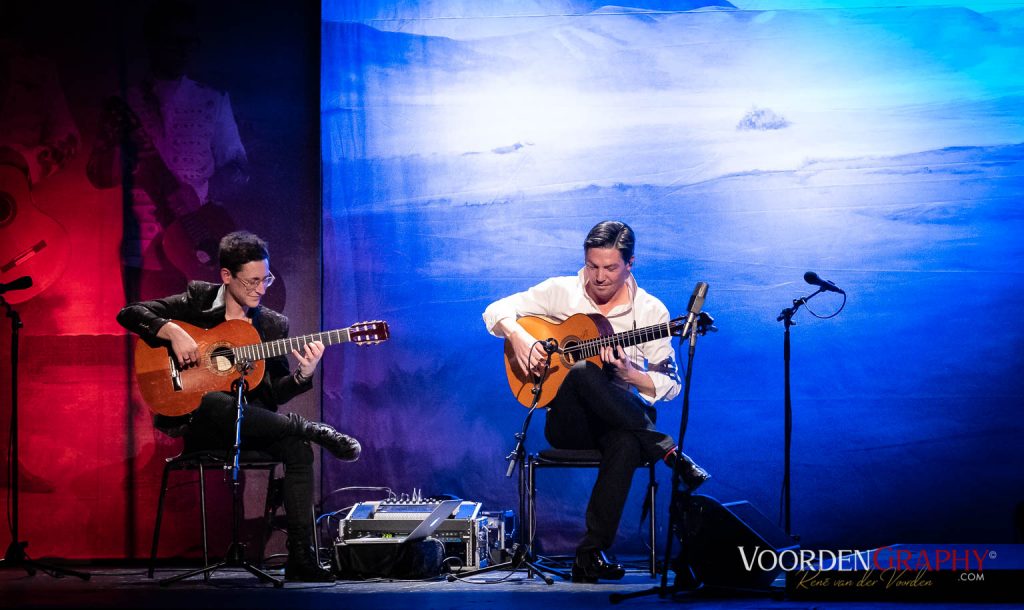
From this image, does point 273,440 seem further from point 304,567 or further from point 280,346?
point 304,567

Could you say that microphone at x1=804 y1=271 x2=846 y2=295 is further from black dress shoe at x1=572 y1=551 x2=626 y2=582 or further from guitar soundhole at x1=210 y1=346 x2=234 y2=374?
guitar soundhole at x1=210 y1=346 x2=234 y2=374

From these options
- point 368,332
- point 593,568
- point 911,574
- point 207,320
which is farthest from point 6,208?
point 911,574

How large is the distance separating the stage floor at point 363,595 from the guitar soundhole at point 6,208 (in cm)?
209

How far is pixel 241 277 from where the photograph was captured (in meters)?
4.84

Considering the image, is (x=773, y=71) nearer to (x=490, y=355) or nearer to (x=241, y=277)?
(x=490, y=355)

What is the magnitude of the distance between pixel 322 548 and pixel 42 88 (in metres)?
3.13

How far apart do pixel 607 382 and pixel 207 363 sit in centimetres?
187

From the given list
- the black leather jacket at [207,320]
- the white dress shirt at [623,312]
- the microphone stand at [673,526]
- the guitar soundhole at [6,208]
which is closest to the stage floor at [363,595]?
the microphone stand at [673,526]

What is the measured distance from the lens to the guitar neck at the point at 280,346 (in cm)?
471

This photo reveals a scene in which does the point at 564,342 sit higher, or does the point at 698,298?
the point at 698,298

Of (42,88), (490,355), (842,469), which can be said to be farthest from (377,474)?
(42,88)

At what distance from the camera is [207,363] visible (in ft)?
15.5

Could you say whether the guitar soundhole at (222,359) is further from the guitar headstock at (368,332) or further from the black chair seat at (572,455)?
the black chair seat at (572,455)

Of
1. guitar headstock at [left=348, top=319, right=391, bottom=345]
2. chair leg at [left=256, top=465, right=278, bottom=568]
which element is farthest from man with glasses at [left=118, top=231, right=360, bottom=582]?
chair leg at [left=256, top=465, right=278, bottom=568]
